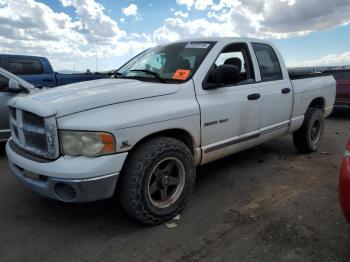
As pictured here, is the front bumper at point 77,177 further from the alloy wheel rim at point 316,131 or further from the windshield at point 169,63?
the alloy wheel rim at point 316,131

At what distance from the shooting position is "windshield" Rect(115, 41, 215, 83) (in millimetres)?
3832

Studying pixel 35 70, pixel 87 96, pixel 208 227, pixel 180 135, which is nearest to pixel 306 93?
pixel 180 135

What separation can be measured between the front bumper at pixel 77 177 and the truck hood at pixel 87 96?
0.44m

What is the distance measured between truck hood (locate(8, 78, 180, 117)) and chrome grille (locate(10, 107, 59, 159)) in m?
0.08

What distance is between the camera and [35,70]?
8422 mm

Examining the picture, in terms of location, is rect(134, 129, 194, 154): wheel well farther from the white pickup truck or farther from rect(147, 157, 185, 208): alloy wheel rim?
rect(147, 157, 185, 208): alloy wheel rim

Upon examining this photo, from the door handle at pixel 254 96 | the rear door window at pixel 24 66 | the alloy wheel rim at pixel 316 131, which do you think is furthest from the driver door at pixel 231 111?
the rear door window at pixel 24 66

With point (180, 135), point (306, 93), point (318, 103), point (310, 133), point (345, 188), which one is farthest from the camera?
point (318, 103)

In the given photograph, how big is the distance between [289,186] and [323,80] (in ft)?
8.40

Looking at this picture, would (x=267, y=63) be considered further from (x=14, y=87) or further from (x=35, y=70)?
(x=35, y=70)

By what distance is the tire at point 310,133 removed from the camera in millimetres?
5699

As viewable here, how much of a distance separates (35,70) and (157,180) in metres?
6.31

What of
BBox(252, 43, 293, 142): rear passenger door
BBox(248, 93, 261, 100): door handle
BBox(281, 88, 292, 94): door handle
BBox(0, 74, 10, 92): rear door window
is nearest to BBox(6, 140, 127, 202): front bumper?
BBox(248, 93, 261, 100): door handle

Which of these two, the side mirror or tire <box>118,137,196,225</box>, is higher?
the side mirror
